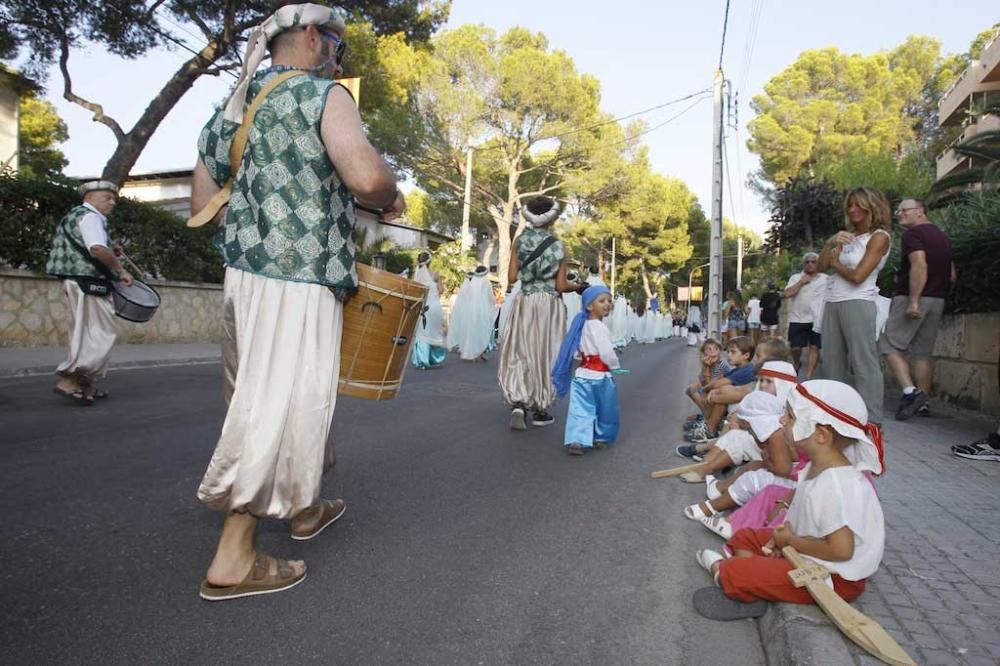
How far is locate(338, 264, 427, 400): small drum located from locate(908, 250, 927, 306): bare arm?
503cm

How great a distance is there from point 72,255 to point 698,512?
5514 mm

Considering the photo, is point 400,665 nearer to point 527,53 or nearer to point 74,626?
point 74,626

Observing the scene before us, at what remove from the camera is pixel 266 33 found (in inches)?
99.2

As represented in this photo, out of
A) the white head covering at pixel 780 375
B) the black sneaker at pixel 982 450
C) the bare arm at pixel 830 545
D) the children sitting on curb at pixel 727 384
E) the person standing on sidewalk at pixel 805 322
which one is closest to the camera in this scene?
the bare arm at pixel 830 545

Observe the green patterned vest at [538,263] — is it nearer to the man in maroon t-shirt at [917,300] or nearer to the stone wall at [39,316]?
the man in maroon t-shirt at [917,300]

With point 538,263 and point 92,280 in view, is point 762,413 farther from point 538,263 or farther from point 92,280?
point 92,280

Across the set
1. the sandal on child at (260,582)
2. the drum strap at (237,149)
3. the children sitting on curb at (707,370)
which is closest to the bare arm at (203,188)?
the drum strap at (237,149)

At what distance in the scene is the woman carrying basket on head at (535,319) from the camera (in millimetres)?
6297

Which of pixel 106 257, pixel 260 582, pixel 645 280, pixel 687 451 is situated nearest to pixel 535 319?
pixel 687 451

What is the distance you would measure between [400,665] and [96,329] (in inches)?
209

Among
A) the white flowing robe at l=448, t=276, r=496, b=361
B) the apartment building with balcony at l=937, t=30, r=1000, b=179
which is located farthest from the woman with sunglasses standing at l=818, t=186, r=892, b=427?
the apartment building with balcony at l=937, t=30, r=1000, b=179

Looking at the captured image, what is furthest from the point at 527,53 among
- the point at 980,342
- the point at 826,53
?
the point at 980,342

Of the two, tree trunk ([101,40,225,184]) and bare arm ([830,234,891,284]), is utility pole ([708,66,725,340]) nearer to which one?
bare arm ([830,234,891,284])

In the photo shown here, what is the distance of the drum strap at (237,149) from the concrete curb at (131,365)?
21.3ft
